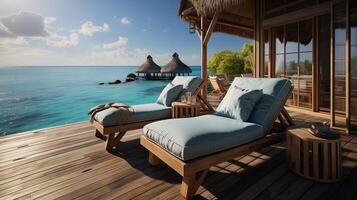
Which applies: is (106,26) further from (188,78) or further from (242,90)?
(242,90)

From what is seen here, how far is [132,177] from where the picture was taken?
1.97m

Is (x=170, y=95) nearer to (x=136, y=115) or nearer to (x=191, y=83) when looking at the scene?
(x=191, y=83)

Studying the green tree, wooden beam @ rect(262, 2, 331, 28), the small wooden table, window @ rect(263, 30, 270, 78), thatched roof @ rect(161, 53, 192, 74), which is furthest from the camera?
thatched roof @ rect(161, 53, 192, 74)

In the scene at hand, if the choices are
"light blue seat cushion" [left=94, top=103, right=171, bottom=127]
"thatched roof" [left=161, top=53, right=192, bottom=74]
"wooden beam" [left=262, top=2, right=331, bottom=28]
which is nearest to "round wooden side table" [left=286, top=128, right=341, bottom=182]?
"light blue seat cushion" [left=94, top=103, right=171, bottom=127]

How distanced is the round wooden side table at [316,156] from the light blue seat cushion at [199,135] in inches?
13.7

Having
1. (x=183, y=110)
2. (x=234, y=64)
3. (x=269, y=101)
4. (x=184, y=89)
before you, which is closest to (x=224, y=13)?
(x=184, y=89)

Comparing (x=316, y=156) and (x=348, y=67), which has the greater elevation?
(x=348, y=67)

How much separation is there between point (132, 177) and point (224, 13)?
5.64m

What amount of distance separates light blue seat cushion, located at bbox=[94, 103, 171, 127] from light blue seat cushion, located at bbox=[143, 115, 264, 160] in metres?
0.78

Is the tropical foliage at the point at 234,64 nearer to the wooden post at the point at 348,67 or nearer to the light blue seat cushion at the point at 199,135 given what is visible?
the wooden post at the point at 348,67

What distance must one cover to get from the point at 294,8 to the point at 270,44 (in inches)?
36.2

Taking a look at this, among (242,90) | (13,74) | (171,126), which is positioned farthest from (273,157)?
(13,74)

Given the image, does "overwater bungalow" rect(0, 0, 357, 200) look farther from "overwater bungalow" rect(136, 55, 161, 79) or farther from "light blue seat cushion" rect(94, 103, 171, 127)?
"overwater bungalow" rect(136, 55, 161, 79)

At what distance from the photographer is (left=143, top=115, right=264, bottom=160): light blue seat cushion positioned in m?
1.58
